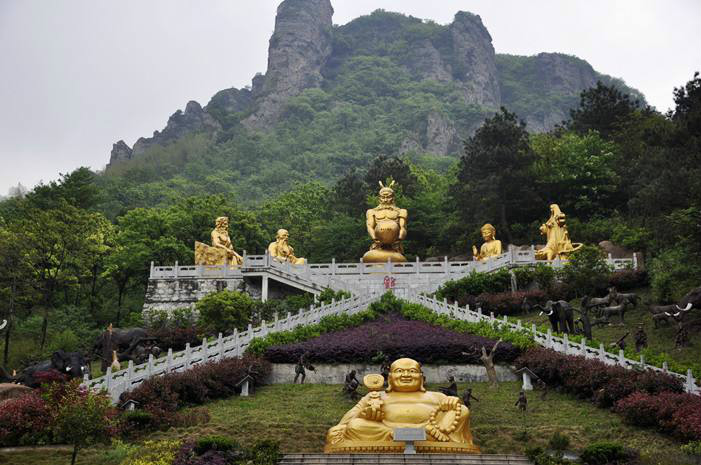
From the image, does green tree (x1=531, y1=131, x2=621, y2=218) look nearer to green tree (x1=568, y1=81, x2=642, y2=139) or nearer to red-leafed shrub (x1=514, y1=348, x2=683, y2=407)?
green tree (x1=568, y1=81, x2=642, y2=139)

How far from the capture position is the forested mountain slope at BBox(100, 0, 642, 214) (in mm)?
85188

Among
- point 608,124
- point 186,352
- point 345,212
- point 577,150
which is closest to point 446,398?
point 186,352

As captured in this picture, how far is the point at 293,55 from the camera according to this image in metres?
121

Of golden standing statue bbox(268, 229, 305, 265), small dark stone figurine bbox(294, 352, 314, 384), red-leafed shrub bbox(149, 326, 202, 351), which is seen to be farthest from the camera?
golden standing statue bbox(268, 229, 305, 265)

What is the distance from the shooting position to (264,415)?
18641mm

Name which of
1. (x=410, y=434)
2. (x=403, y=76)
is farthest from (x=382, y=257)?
(x=403, y=76)

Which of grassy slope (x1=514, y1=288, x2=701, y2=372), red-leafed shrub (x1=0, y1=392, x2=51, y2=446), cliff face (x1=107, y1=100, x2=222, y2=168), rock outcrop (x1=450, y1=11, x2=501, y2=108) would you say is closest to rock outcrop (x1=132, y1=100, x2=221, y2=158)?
cliff face (x1=107, y1=100, x2=222, y2=168)

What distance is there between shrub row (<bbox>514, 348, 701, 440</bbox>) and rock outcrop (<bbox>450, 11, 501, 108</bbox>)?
10511cm

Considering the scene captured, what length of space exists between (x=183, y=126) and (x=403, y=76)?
34743 millimetres

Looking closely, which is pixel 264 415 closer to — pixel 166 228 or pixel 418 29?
pixel 166 228

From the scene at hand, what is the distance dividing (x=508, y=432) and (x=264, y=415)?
17.8ft

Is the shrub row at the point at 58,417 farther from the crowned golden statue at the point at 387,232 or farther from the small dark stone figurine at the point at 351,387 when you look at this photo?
the crowned golden statue at the point at 387,232

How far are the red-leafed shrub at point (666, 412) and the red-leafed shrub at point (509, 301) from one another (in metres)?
11.9

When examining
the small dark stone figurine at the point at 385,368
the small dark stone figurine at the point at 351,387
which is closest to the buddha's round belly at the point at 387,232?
the small dark stone figurine at the point at 385,368
